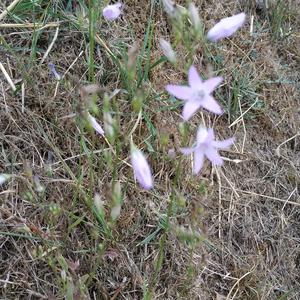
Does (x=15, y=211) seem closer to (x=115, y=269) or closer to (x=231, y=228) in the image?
(x=115, y=269)

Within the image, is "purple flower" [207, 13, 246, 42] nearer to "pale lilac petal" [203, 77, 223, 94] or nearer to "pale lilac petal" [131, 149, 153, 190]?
"pale lilac petal" [203, 77, 223, 94]

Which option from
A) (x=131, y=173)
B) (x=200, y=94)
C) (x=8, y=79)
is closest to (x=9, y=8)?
(x=8, y=79)

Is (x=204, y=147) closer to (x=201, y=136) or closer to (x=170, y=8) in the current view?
(x=201, y=136)

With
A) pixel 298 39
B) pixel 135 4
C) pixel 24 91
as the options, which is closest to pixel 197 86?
pixel 24 91

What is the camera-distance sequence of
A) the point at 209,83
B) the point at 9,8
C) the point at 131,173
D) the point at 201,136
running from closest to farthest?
the point at 209,83 → the point at 201,136 → the point at 131,173 → the point at 9,8

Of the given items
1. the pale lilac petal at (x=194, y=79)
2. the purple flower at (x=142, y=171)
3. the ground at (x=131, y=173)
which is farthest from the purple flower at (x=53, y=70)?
the pale lilac petal at (x=194, y=79)

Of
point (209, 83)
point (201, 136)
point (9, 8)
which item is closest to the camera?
point (209, 83)
